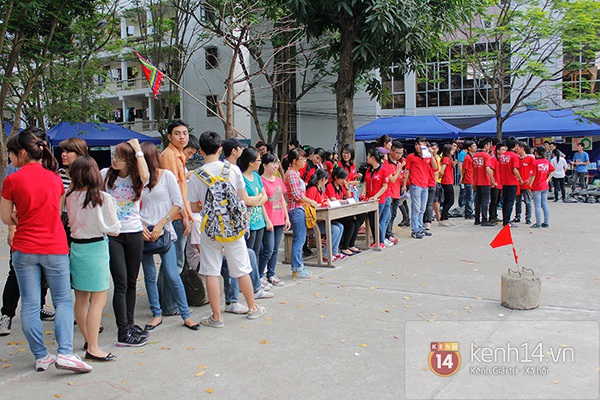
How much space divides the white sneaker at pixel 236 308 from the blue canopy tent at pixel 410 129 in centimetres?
1676

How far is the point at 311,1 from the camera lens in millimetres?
11633

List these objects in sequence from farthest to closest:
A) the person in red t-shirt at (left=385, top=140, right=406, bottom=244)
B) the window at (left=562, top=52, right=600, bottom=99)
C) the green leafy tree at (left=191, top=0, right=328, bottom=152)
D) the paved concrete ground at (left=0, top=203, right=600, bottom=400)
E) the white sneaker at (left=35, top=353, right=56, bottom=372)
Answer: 1. the window at (left=562, top=52, right=600, bottom=99)
2. the green leafy tree at (left=191, top=0, right=328, bottom=152)
3. the person in red t-shirt at (left=385, top=140, right=406, bottom=244)
4. the white sneaker at (left=35, top=353, right=56, bottom=372)
5. the paved concrete ground at (left=0, top=203, right=600, bottom=400)

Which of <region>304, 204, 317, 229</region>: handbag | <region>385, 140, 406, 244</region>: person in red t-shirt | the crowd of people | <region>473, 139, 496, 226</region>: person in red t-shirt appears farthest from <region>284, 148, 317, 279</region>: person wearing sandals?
<region>473, 139, 496, 226</region>: person in red t-shirt

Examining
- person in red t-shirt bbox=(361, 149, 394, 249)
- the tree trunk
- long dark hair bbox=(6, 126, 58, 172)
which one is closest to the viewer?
long dark hair bbox=(6, 126, 58, 172)

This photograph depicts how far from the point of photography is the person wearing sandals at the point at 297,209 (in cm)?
753

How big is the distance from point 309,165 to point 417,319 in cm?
427

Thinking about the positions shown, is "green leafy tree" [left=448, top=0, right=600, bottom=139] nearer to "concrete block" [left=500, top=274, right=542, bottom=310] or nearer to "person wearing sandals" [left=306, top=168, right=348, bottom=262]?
"person wearing sandals" [left=306, top=168, right=348, bottom=262]

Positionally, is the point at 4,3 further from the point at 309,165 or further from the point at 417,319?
the point at 417,319

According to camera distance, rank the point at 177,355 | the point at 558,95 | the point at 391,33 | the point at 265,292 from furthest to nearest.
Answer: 1. the point at 558,95
2. the point at 391,33
3. the point at 265,292
4. the point at 177,355

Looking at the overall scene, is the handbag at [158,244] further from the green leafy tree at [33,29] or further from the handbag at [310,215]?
the green leafy tree at [33,29]

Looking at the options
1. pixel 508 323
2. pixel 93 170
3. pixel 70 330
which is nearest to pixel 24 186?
pixel 93 170

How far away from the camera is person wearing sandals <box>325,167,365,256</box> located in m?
9.10

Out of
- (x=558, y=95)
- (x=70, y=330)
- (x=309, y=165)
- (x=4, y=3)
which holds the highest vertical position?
(x=4, y=3)

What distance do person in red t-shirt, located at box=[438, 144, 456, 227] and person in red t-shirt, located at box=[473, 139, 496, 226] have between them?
501 millimetres
